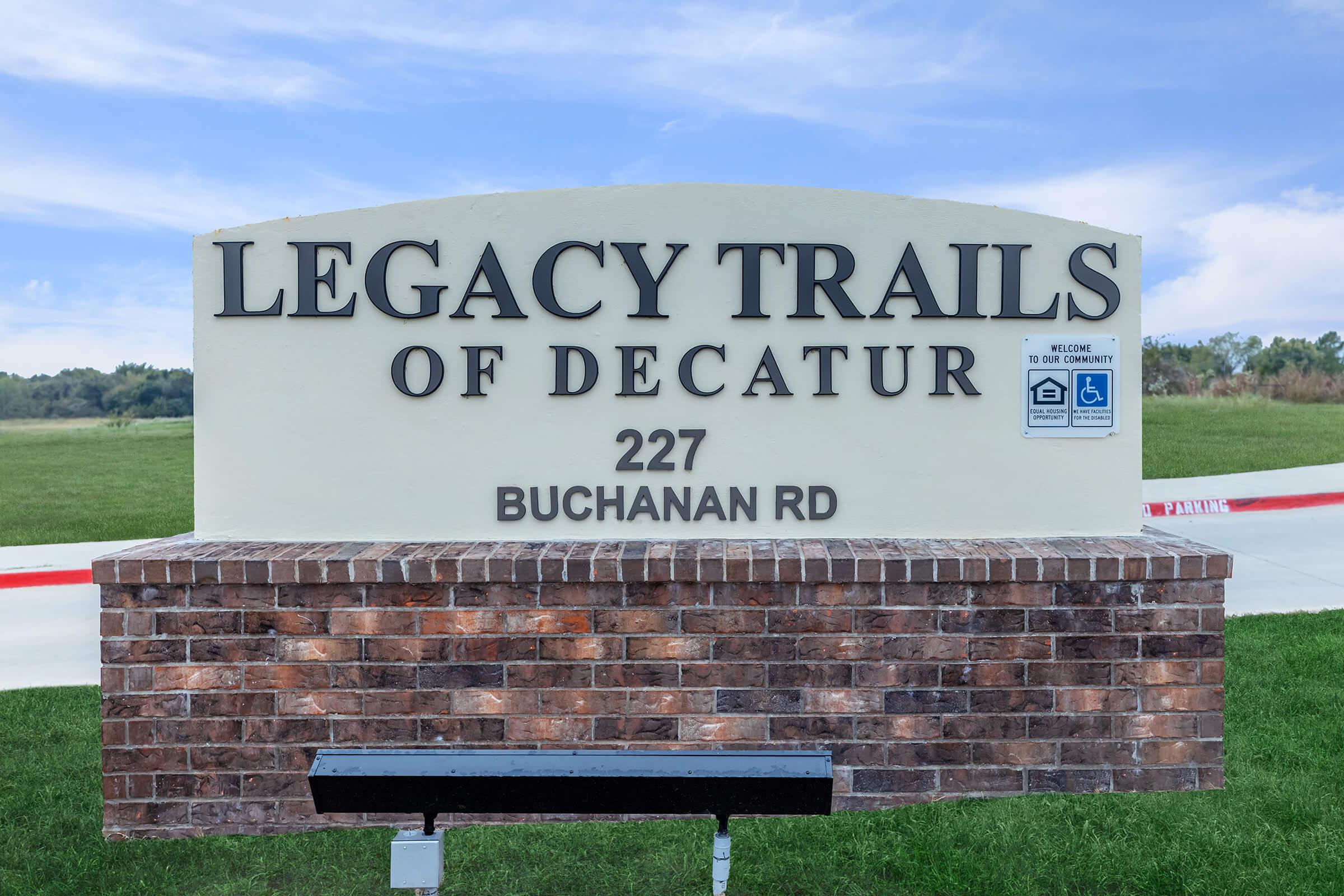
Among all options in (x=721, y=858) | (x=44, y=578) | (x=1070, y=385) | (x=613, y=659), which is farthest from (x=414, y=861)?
(x=44, y=578)

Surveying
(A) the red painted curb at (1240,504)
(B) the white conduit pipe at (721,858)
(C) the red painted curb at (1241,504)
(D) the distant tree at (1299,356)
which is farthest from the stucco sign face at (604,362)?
(D) the distant tree at (1299,356)

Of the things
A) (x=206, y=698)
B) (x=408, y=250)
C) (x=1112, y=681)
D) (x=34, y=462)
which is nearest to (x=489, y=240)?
(x=408, y=250)

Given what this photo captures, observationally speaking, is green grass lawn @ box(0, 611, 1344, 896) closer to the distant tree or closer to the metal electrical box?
the metal electrical box

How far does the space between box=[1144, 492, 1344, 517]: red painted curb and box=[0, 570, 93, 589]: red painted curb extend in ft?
43.2

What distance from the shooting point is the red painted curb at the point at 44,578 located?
9.88 metres

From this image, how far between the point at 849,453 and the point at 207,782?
3203 millimetres

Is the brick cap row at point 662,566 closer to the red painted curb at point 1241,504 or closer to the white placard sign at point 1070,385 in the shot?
the white placard sign at point 1070,385

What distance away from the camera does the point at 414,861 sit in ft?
8.83

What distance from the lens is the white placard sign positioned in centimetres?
432

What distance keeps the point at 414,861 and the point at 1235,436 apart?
906 inches

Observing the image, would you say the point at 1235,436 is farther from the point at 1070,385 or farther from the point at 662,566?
the point at 662,566

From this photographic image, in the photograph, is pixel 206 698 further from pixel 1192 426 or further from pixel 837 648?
pixel 1192 426

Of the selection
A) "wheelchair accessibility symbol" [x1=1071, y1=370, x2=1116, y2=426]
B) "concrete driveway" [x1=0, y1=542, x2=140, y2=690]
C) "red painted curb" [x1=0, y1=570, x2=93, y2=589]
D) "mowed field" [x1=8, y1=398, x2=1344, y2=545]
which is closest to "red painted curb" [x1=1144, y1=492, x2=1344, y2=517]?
"mowed field" [x1=8, y1=398, x2=1344, y2=545]

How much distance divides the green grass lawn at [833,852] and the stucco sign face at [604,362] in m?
1.29
